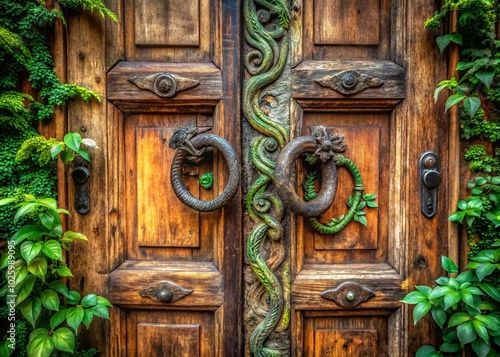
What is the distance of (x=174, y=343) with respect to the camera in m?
1.34

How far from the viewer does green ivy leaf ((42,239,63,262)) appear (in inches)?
43.0

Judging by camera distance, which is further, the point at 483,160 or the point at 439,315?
the point at 483,160

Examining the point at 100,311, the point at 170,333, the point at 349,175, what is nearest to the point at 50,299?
the point at 100,311

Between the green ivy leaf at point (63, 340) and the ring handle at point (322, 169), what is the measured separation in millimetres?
796

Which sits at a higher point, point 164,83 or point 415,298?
point 164,83

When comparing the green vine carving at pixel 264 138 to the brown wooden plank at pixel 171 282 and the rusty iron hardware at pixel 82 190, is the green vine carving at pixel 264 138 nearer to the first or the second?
the brown wooden plank at pixel 171 282

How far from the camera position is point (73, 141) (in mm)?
1186

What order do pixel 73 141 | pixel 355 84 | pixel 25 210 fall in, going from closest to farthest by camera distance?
pixel 25 210
pixel 73 141
pixel 355 84

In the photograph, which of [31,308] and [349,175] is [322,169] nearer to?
[349,175]

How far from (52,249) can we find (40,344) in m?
0.30

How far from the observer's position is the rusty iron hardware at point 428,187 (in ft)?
4.25

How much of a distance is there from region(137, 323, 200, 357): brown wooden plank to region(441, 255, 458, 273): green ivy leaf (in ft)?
2.89

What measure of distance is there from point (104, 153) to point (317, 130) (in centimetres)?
76

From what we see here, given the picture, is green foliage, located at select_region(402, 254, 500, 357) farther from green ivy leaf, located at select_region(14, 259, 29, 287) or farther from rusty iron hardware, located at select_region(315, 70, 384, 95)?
green ivy leaf, located at select_region(14, 259, 29, 287)
